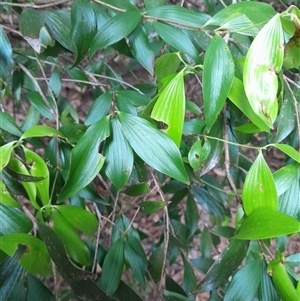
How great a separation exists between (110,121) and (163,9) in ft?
0.64

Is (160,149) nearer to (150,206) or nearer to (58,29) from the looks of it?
(150,206)

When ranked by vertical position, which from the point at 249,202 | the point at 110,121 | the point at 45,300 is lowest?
the point at 45,300

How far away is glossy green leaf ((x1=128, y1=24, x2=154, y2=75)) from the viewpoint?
23.0 inches

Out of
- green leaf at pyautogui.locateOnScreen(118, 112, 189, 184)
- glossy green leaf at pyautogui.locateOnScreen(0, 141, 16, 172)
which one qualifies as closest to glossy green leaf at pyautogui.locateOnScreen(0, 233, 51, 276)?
glossy green leaf at pyautogui.locateOnScreen(0, 141, 16, 172)

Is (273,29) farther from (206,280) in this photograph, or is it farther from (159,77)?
(206,280)

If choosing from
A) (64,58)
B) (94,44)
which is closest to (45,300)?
(94,44)

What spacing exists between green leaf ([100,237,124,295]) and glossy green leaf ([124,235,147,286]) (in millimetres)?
13

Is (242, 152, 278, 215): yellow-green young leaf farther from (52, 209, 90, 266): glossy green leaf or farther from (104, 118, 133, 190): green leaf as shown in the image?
(52, 209, 90, 266): glossy green leaf

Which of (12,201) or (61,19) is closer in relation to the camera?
(12,201)

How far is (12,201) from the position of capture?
1.72 ft

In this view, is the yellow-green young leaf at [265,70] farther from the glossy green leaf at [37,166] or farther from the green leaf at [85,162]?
the glossy green leaf at [37,166]

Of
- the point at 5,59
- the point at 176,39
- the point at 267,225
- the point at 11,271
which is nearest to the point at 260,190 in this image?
the point at 267,225

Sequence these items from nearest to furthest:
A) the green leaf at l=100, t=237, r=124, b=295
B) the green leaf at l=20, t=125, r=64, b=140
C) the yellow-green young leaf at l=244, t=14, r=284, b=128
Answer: the yellow-green young leaf at l=244, t=14, r=284, b=128
the green leaf at l=20, t=125, r=64, b=140
the green leaf at l=100, t=237, r=124, b=295

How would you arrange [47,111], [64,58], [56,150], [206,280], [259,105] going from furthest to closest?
[64,58] < [47,111] < [56,150] < [206,280] < [259,105]
